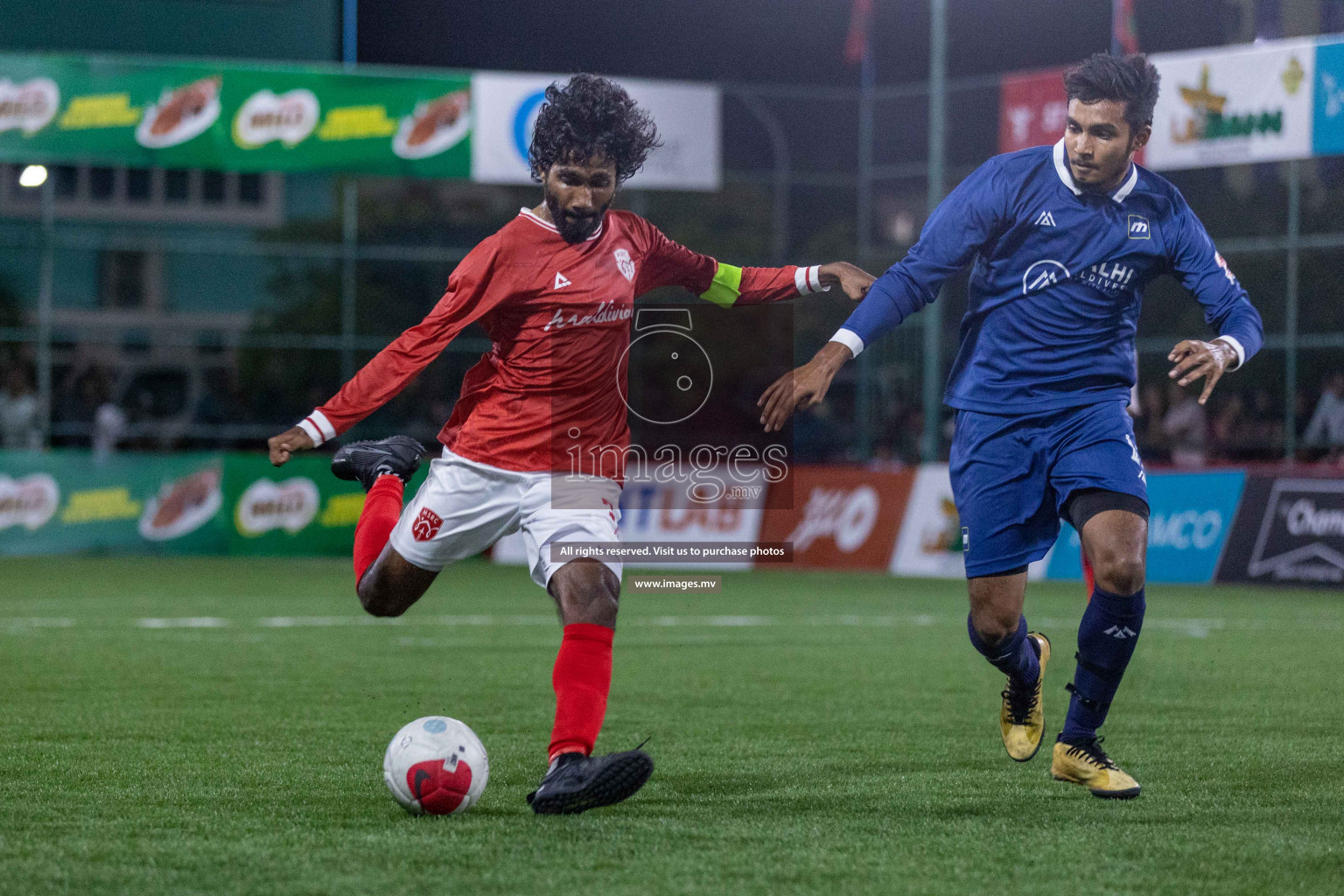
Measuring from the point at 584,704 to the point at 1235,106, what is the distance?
46.9ft

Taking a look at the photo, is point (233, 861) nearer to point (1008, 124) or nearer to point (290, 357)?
point (1008, 124)

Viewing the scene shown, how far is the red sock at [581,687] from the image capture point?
16.8 ft

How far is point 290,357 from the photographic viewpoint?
22.2 m

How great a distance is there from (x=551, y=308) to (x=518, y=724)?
7.78 feet

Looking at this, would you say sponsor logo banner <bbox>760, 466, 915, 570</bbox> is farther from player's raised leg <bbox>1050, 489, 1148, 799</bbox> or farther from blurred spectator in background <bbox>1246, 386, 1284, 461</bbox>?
player's raised leg <bbox>1050, 489, 1148, 799</bbox>

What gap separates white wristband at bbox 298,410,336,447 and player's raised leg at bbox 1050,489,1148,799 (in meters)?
2.40

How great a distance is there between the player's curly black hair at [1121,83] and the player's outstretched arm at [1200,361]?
2.62 ft

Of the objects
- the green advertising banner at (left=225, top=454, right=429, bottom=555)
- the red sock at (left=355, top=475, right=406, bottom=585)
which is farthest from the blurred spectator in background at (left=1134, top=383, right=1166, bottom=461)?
the red sock at (left=355, top=475, right=406, bottom=585)

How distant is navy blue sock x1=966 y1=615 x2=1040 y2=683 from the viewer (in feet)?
19.3

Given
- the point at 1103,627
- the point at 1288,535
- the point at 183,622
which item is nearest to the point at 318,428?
the point at 1103,627

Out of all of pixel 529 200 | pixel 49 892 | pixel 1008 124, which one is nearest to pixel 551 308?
pixel 49 892

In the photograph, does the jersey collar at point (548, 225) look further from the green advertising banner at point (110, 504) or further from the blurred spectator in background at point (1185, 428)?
the green advertising banner at point (110, 504)

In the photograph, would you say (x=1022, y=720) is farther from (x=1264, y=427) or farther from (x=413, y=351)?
(x=1264, y=427)

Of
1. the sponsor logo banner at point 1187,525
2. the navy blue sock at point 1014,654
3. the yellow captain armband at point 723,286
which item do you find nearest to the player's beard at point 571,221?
the yellow captain armband at point 723,286
